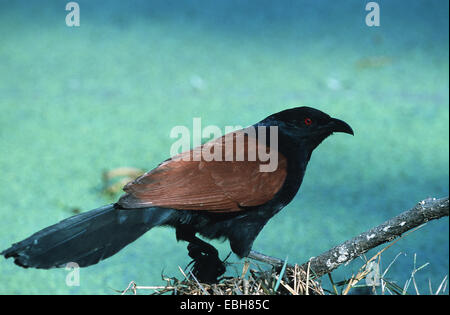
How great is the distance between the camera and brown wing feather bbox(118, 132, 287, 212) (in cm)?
138

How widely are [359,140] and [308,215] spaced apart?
2.15 ft

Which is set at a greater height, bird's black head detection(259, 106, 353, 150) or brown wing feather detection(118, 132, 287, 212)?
bird's black head detection(259, 106, 353, 150)

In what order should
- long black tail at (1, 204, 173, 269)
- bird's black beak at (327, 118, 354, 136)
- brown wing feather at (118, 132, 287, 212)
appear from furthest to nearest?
bird's black beak at (327, 118, 354, 136), brown wing feather at (118, 132, 287, 212), long black tail at (1, 204, 173, 269)

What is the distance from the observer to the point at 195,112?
3107 mm

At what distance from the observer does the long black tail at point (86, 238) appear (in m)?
1.25

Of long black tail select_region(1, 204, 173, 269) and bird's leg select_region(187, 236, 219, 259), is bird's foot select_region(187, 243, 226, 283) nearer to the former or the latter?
bird's leg select_region(187, 236, 219, 259)

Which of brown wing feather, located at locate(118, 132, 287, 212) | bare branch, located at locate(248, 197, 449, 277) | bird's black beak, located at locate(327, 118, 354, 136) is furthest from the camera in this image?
bird's black beak, located at locate(327, 118, 354, 136)

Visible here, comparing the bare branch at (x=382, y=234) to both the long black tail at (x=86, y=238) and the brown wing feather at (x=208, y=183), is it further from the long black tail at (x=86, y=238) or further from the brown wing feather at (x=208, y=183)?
the long black tail at (x=86, y=238)

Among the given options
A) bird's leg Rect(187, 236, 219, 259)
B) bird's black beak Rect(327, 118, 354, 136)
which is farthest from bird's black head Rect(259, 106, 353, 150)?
bird's leg Rect(187, 236, 219, 259)

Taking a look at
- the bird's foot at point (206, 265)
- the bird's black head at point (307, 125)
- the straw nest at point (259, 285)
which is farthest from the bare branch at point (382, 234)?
the bird's black head at point (307, 125)

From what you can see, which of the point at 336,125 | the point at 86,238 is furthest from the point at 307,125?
the point at 86,238

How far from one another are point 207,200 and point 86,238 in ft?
0.90
